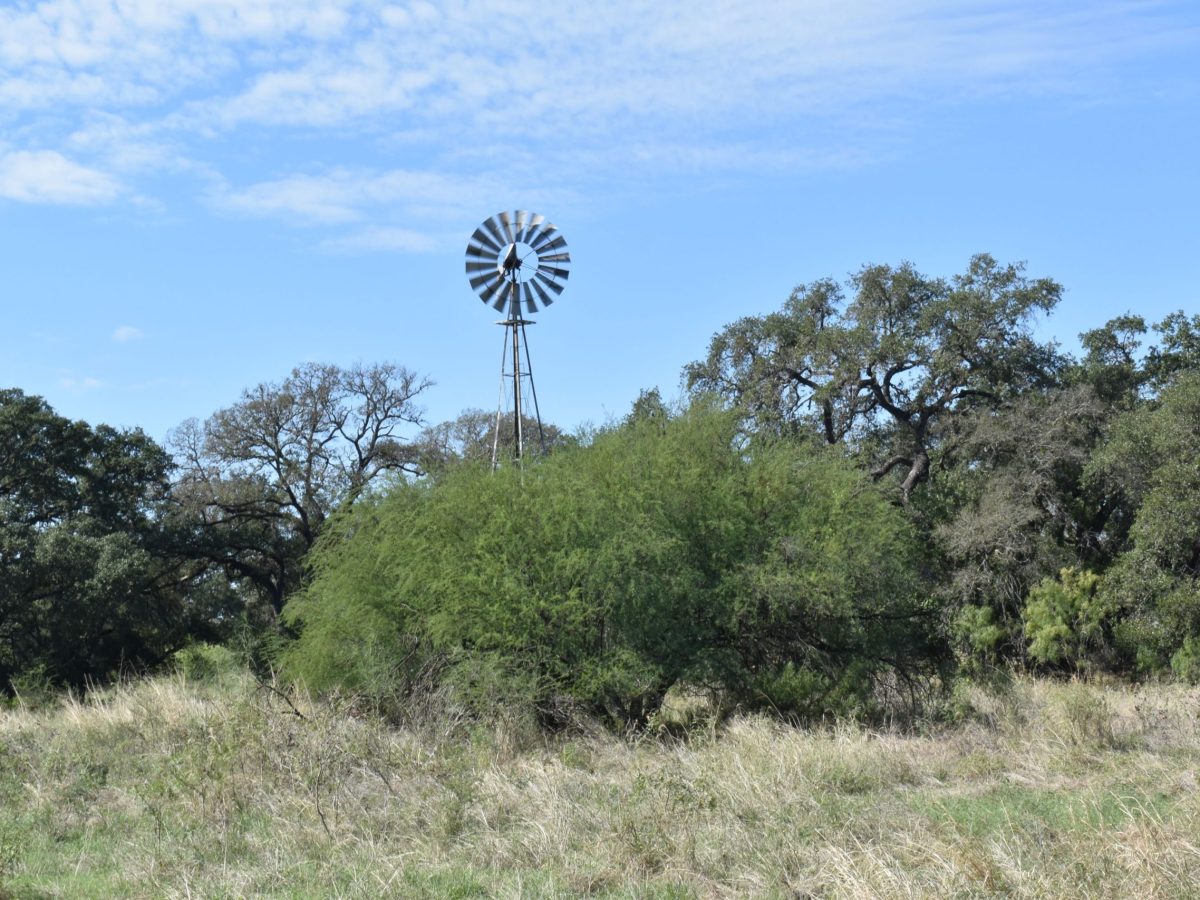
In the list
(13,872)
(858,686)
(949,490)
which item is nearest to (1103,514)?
(949,490)

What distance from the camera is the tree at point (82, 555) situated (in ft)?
95.8

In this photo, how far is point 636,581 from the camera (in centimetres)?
1581

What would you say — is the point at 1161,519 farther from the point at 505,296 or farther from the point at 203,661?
the point at 203,661

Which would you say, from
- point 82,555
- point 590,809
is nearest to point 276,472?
point 82,555

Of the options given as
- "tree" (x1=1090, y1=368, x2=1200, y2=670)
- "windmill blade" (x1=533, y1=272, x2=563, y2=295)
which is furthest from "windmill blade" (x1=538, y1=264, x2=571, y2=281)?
"tree" (x1=1090, y1=368, x2=1200, y2=670)

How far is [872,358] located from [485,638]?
1539cm

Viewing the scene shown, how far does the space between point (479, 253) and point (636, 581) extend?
35.0ft

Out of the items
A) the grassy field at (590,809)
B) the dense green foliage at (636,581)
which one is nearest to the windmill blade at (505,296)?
the dense green foliage at (636,581)

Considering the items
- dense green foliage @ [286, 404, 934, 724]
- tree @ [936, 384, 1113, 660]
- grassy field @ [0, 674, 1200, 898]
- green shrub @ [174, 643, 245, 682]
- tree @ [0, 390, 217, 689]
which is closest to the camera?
grassy field @ [0, 674, 1200, 898]

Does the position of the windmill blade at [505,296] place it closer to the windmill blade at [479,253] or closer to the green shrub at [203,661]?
the windmill blade at [479,253]

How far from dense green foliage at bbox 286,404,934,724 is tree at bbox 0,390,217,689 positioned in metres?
13.2

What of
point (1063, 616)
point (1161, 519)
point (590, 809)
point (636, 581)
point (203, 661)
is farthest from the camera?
point (203, 661)

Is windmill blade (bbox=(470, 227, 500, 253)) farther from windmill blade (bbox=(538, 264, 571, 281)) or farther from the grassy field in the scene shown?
the grassy field

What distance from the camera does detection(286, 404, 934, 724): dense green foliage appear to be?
16.0 metres
